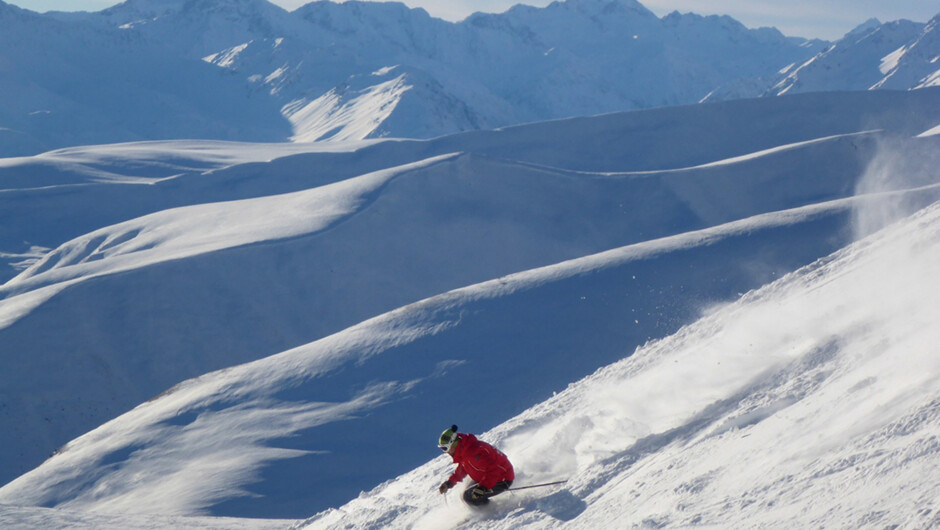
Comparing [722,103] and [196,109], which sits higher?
[196,109]

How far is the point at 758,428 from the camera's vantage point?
702cm

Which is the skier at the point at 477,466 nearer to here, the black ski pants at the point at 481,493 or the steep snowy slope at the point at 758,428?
the black ski pants at the point at 481,493

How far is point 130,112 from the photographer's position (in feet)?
470

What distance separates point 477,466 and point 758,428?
2280mm

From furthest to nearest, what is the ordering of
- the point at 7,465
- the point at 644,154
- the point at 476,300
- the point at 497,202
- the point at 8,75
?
the point at 8,75 → the point at 644,154 → the point at 497,202 → the point at 7,465 → the point at 476,300

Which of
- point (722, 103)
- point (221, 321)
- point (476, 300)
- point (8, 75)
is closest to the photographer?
point (476, 300)

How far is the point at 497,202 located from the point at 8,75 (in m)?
131

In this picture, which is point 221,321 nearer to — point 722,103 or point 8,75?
point 722,103

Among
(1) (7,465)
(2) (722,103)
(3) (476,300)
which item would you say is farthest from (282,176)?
(3) (476,300)

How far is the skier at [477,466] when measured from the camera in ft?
24.9

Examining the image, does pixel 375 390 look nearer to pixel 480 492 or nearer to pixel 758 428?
pixel 480 492

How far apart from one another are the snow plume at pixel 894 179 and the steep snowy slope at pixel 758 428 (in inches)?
490

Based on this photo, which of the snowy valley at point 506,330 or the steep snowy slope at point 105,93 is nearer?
the snowy valley at point 506,330

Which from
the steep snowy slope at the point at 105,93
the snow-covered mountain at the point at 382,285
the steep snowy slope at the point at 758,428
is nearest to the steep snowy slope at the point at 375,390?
the snow-covered mountain at the point at 382,285
